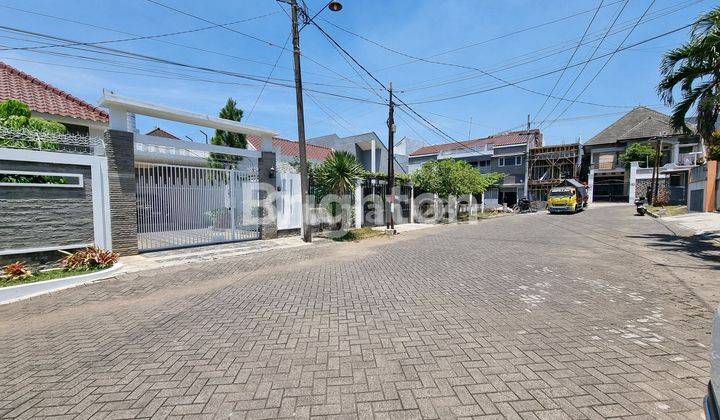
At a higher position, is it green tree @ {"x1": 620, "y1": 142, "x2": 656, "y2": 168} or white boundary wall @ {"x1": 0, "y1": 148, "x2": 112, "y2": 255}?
green tree @ {"x1": 620, "y1": 142, "x2": 656, "y2": 168}

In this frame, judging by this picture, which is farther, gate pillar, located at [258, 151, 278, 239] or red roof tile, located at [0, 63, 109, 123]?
gate pillar, located at [258, 151, 278, 239]

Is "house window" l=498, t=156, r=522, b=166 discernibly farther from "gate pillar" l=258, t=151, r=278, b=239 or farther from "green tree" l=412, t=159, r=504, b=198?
"gate pillar" l=258, t=151, r=278, b=239

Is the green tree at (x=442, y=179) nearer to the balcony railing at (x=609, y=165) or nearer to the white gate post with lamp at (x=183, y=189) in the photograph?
the white gate post with lamp at (x=183, y=189)

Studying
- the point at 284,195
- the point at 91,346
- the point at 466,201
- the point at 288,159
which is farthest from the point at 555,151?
the point at 91,346

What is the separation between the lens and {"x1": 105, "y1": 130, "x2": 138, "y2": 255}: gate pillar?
340 inches

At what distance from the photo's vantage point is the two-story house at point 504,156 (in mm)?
39219

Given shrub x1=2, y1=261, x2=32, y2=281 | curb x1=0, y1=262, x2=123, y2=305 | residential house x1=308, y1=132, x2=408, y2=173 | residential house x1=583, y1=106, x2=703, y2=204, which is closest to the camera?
curb x1=0, y1=262, x2=123, y2=305

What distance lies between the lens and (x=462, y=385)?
2.88 metres

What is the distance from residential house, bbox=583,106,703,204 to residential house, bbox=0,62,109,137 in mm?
42442

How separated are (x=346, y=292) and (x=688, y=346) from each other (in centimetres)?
449

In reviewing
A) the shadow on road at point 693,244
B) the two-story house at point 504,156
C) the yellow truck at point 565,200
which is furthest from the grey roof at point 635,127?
the shadow on road at point 693,244

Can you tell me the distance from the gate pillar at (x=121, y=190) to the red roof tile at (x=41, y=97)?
135 inches

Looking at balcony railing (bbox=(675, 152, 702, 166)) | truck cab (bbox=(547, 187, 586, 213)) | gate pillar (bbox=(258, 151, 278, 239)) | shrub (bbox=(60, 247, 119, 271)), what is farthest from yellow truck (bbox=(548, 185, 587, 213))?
shrub (bbox=(60, 247, 119, 271))

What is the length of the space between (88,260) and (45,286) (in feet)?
3.57
